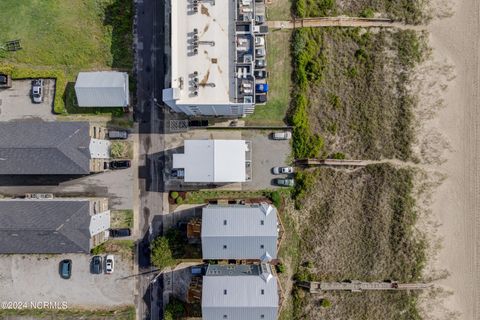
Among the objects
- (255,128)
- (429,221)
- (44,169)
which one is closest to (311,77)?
(255,128)

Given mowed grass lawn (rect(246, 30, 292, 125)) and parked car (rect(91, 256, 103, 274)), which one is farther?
mowed grass lawn (rect(246, 30, 292, 125))

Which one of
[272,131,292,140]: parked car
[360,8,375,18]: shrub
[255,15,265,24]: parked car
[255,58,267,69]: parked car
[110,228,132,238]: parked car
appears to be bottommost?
[110,228,132,238]: parked car

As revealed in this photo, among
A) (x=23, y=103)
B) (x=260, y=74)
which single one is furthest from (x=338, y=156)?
(x=23, y=103)

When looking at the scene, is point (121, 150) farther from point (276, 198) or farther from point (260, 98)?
point (276, 198)

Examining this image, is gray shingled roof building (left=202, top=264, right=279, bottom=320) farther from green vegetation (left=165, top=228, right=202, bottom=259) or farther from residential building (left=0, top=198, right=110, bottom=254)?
residential building (left=0, top=198, right=110, bottom=254)

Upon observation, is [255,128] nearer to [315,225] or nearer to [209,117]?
[209,117]

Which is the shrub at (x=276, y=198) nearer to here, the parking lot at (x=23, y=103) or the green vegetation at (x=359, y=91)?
the green vegetation at (x=359, y=91)

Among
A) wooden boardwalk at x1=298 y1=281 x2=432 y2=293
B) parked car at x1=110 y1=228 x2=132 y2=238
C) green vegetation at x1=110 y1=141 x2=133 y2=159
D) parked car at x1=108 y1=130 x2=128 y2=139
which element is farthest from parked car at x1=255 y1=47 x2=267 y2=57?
wooden boardwalk at x1=298 y1=281 x2=432 y2=293
